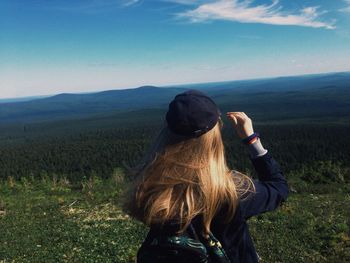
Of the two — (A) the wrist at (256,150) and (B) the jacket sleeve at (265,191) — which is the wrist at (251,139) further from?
(B) the jacket sleeve at (265,191)

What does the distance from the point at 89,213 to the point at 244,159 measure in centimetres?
5786

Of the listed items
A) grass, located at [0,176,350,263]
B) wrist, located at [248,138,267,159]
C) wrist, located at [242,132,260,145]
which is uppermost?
wrist, located at [242,132,260,145]

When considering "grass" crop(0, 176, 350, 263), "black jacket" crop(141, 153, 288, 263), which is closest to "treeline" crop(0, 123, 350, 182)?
"grass" crop(0, 176, 350, 263)

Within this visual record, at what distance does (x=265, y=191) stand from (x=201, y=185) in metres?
0.44

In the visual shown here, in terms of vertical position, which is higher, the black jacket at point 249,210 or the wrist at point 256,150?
the wrist at point 256,150

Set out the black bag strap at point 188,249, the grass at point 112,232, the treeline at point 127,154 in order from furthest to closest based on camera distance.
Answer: the treeline at point 127,154, the grass at point 112,232, the black bag strap at point 188,249

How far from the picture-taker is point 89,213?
15289 millimetres

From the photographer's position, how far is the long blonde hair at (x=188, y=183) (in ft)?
8.96

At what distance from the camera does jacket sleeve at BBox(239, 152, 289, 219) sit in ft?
9.15

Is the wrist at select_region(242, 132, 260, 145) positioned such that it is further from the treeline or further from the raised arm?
the treeline

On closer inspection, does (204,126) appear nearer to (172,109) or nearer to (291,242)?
(172,109)

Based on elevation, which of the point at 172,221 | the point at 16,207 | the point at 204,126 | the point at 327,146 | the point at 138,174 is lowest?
the point at 327,146

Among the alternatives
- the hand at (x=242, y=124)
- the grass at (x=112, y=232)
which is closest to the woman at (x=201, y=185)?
the hand at (x=242, y=124)

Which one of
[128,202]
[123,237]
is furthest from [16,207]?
[128,202]
